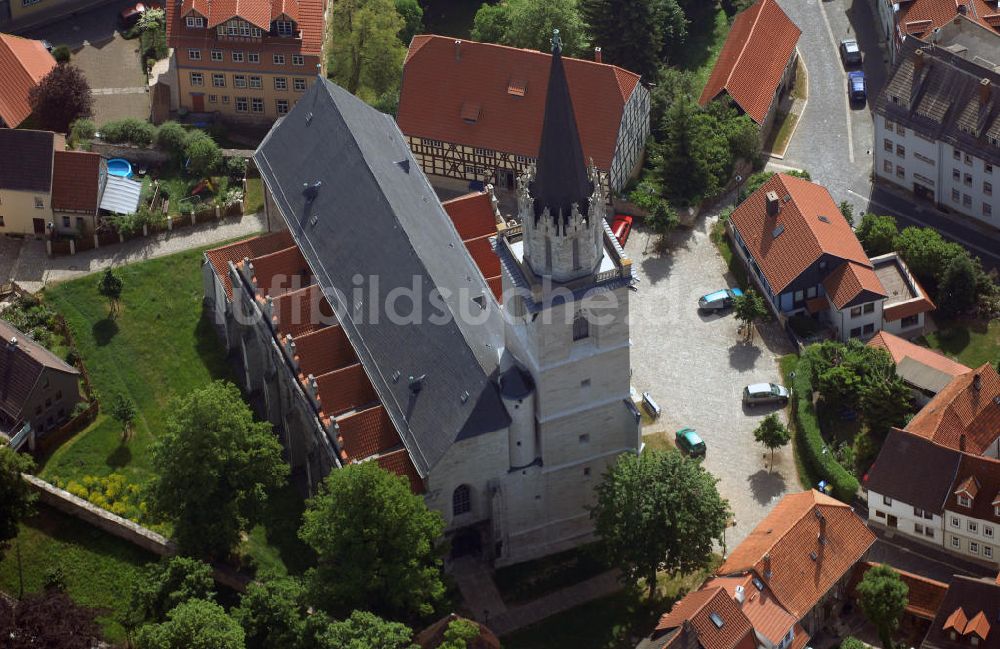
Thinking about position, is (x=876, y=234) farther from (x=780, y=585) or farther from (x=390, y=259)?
(x=390, y=259)

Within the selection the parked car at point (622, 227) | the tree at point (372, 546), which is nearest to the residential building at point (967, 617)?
the tree at point (372, 546)

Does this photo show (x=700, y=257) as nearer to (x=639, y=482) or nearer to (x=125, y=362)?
(x=639, y=482)

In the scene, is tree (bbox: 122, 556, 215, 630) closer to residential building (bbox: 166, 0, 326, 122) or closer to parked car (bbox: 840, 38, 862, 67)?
residential building (bbox: 166, 0, 326, 122)

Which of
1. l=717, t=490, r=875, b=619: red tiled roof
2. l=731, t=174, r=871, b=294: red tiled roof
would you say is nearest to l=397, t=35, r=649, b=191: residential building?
l=731, t=174, r=871, b=294: red tiled roof

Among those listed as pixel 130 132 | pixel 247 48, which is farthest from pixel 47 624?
pixel 247 48

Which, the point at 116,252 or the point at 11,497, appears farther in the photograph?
the point at 116,252
